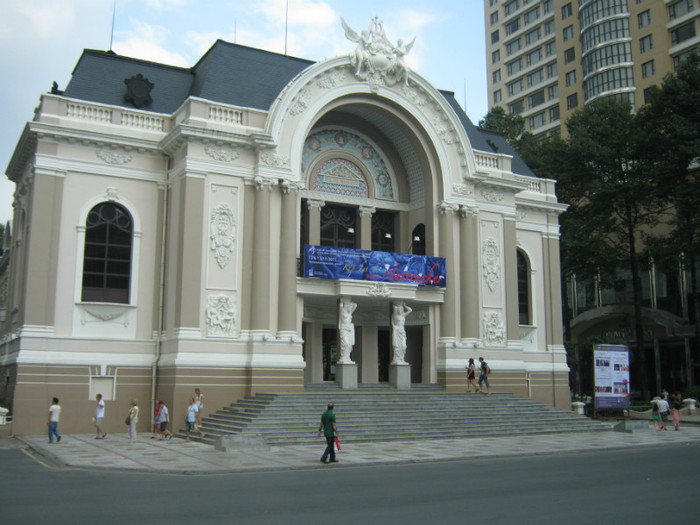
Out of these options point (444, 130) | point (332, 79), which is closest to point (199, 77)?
point (332, 79)

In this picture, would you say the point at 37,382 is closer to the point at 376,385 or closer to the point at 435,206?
the point at 376,385

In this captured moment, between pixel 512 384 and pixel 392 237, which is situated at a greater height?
pixel 392 237

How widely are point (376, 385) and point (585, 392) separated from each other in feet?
108

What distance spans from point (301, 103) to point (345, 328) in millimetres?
8822

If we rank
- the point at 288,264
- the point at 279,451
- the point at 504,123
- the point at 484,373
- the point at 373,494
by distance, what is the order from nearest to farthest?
the point at 373,494, the point at 279,451, the point at 288,264, the point at 484,373, the point at 504,123

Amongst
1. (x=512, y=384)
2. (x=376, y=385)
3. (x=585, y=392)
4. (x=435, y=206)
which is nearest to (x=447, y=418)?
(x=376, y=385)

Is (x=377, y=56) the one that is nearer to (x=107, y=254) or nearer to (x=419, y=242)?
(x=419, y=242)

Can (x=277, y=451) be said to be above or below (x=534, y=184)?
below

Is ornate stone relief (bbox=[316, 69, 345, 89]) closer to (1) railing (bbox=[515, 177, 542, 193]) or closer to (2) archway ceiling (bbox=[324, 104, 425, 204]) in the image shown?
(2) archway ceiling (bbox=[324, 104, 425, 204])

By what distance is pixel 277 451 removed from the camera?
64.4 ft

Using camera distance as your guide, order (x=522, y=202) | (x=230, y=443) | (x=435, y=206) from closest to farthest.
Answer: (x=230, y=443) < (x=435, y=206) < (x=522, y=202)

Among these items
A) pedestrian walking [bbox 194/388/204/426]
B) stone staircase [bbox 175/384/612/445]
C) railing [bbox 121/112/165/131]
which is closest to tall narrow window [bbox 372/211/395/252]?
stone staircase [bbox 175/384/612/445]

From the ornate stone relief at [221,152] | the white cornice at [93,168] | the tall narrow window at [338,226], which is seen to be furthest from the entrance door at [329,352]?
the white cornice at [93,168]

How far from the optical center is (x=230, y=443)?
63.3 feet
